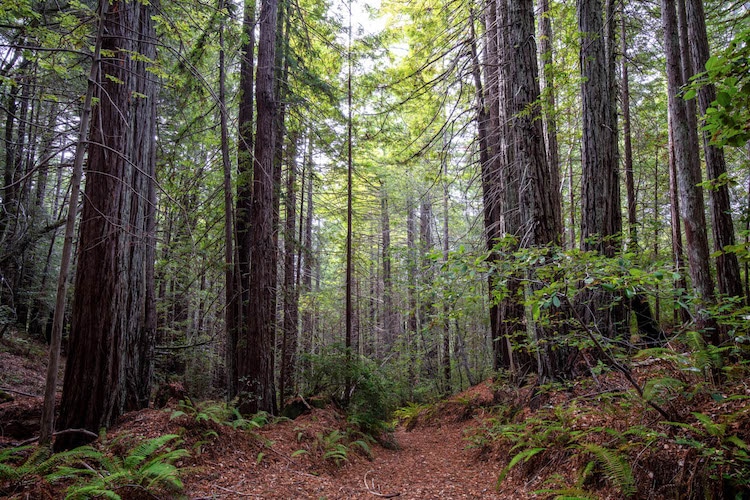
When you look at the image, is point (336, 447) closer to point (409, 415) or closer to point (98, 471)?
point (98, 471)

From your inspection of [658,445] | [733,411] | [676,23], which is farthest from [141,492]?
[676,23]

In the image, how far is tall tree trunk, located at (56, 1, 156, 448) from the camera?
519cm

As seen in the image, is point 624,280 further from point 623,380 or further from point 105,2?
point 105,2

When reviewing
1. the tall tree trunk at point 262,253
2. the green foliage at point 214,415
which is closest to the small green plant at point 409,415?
the tall tree trunk at point 262,253

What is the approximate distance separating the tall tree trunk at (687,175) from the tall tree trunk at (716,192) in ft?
0.59

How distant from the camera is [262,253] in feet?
27.3

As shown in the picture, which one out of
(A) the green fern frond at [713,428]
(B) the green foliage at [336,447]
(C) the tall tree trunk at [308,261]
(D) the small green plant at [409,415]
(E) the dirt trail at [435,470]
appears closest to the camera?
(A) the green fern frond at [713,428]

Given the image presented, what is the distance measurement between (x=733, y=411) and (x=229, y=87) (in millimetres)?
14777

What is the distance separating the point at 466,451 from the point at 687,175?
618 centimetres

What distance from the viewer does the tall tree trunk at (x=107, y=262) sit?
5191 mm

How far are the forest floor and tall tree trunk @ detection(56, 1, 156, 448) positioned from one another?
0.55m

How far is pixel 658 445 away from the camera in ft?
11.6

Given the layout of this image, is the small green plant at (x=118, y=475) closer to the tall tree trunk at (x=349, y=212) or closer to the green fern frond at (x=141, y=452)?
the green fern frond at (x=141, y=452)

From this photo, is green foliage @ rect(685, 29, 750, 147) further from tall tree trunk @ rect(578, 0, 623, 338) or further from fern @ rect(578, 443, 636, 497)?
tall tree trunk @ rect(578, 0, 623, 338)
